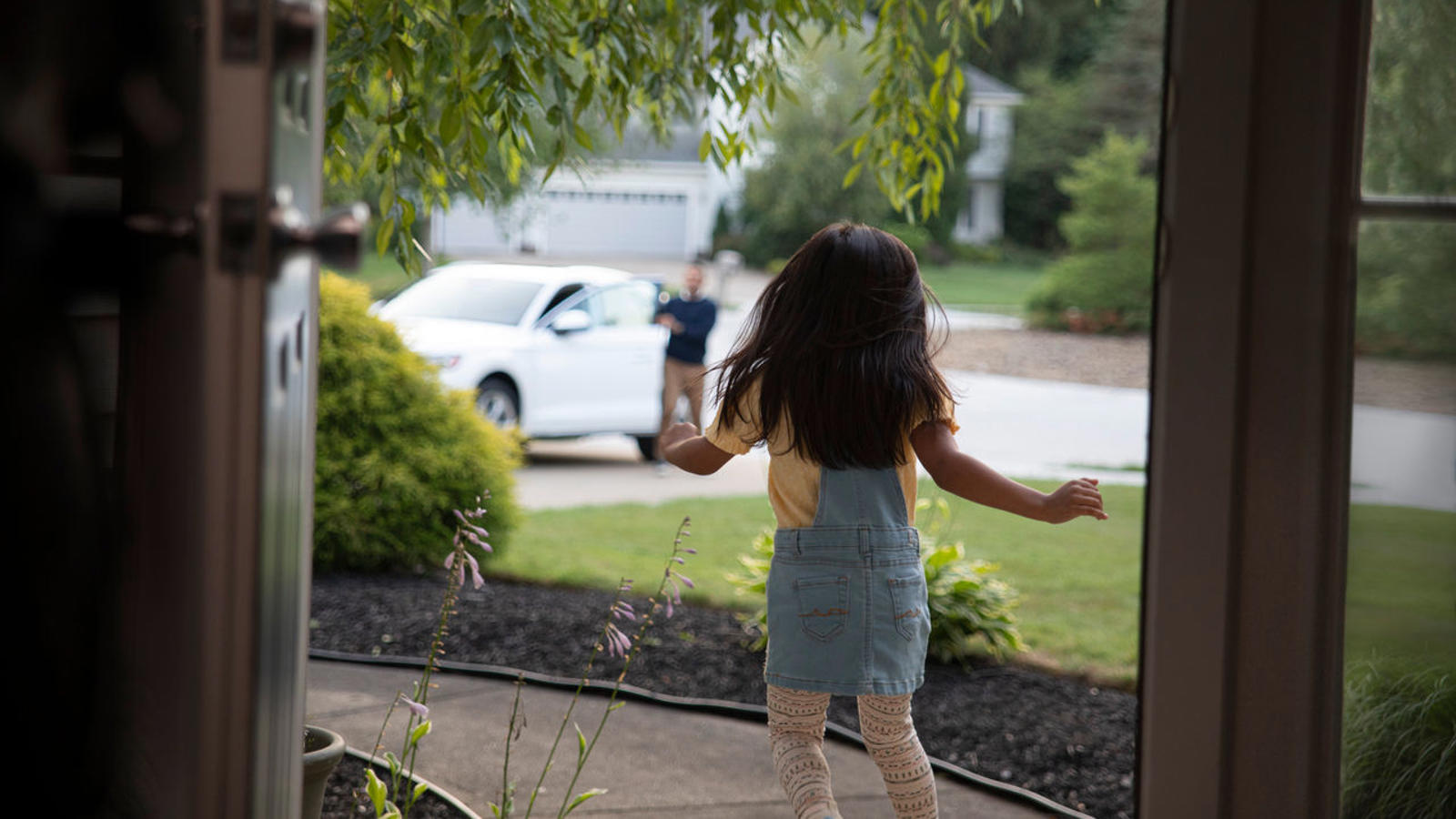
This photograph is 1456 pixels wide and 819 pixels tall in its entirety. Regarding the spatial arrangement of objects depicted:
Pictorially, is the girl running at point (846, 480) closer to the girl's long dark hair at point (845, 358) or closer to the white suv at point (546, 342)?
the girl's long dark hair at point (845, 358)

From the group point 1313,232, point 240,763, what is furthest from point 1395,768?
point 240,763

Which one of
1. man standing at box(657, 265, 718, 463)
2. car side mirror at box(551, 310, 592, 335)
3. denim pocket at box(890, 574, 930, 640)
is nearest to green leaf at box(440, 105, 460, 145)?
denim pocket at box(890, 574, 930, 640)

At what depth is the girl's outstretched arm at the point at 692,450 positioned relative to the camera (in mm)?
2682

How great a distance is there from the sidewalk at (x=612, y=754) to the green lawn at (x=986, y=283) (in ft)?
80.0

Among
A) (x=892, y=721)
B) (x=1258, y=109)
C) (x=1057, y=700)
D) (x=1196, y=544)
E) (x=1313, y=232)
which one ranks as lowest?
(x=1057, y=700)

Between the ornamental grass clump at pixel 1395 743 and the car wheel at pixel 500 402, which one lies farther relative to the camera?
the car wheel at pixel 500 402

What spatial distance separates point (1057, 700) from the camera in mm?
4539

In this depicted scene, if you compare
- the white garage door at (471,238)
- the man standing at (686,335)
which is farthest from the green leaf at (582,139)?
the white garage door at (471,238)

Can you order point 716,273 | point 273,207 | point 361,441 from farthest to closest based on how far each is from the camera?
point 716,273 < point 361,441 < point 273,207

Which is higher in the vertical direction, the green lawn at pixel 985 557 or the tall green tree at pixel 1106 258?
the tall green tree at pixel 1106 258

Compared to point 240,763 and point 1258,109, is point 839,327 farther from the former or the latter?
point 240,763

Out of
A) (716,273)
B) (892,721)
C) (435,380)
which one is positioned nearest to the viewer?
(892,721)

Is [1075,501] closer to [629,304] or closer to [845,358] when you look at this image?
[845,358]

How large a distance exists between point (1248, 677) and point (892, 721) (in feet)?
2.46
